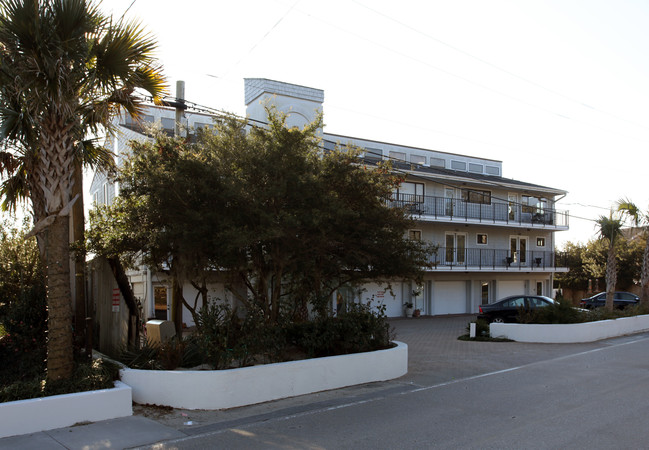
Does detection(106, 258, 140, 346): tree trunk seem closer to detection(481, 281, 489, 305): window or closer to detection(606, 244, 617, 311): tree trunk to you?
detection(606, 244, 617, 311): tree trunk

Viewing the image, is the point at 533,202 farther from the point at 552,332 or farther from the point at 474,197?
the point at 552,332

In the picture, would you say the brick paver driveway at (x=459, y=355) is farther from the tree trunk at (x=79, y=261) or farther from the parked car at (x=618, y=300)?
the parked car at (x=618, y=300)

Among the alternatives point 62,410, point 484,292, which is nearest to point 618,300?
point 484,292

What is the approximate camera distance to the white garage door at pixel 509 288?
3496cm

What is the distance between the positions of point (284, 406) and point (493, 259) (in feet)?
85.8

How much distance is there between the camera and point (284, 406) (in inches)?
336

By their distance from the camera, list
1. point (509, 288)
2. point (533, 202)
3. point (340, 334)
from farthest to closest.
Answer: point (533, 202), point (509, 288), point (340, 334)

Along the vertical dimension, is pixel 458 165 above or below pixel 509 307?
above

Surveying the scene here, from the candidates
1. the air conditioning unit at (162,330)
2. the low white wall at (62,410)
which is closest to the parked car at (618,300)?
the air conditioning unit at (162,330)

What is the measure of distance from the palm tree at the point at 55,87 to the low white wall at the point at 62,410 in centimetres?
83

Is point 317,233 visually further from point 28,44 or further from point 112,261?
point 28,44

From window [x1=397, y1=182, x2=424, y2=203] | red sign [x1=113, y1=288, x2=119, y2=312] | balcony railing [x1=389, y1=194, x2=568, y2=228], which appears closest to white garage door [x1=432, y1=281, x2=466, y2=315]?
balcony railing [x1=389, y1=194, x2=568, y2=228]

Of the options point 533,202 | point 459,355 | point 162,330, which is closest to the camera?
point 162,330

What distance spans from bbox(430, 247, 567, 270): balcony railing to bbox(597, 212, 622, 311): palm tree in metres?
7.95
